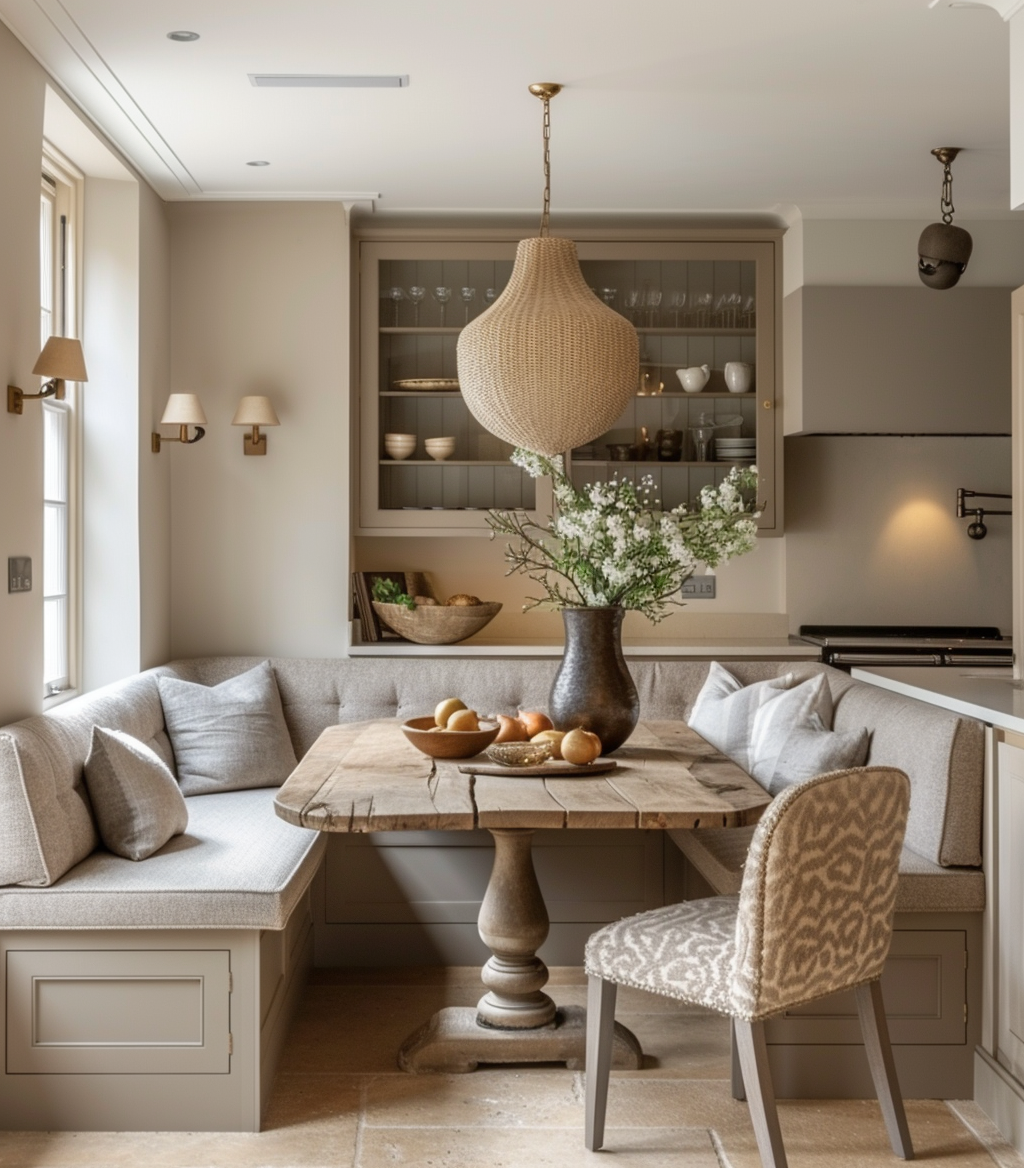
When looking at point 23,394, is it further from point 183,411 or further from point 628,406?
point 628,406

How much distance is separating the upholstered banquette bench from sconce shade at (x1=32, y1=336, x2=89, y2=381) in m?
0.84

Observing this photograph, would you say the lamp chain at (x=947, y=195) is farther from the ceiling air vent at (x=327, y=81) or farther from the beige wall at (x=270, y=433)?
the beige wall at (x=270, y=433)

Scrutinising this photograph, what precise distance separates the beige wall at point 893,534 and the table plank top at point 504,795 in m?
2.16

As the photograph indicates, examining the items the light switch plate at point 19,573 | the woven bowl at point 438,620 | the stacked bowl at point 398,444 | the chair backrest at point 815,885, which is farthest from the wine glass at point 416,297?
the chair backrest at point 815,885

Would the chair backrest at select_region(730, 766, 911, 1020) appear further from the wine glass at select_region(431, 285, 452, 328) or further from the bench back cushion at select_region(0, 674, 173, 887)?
the wine glass at select_region(431, 285, 452, 328)

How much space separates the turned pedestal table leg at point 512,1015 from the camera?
3092mm

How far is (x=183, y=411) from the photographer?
14.4 feet

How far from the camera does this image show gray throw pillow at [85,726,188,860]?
3012mm

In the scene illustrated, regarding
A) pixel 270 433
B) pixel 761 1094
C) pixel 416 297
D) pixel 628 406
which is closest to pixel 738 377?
pixel 628 406

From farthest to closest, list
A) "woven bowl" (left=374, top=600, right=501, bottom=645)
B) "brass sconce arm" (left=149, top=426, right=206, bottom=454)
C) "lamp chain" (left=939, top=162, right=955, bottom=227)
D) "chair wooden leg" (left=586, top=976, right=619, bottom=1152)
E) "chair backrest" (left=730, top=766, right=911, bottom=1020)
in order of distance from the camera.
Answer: "woven bowl" (left=374, top=600, right=501, bottom=645) → "brass sconce arm" (left=149, top=426, right=206, bottom=454) → "lamp chain" (left=939, top=162, right=955, bottom=227) → "chair wooden leg" (left=586, top=976, right=619, bottom=1152) → "chair backrest" (left=730, top=766, right=911, bottom=1020)

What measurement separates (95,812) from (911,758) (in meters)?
1.96

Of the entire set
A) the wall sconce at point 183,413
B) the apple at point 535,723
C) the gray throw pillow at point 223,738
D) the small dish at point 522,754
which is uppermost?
the wall sconce at point 183,413

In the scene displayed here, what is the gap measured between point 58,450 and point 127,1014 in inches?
76.3

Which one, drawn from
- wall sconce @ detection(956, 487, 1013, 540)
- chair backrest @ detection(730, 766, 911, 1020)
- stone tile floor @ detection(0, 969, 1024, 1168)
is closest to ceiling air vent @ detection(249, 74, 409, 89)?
chair backrest @ detection(730, 766, 911, 1020)
